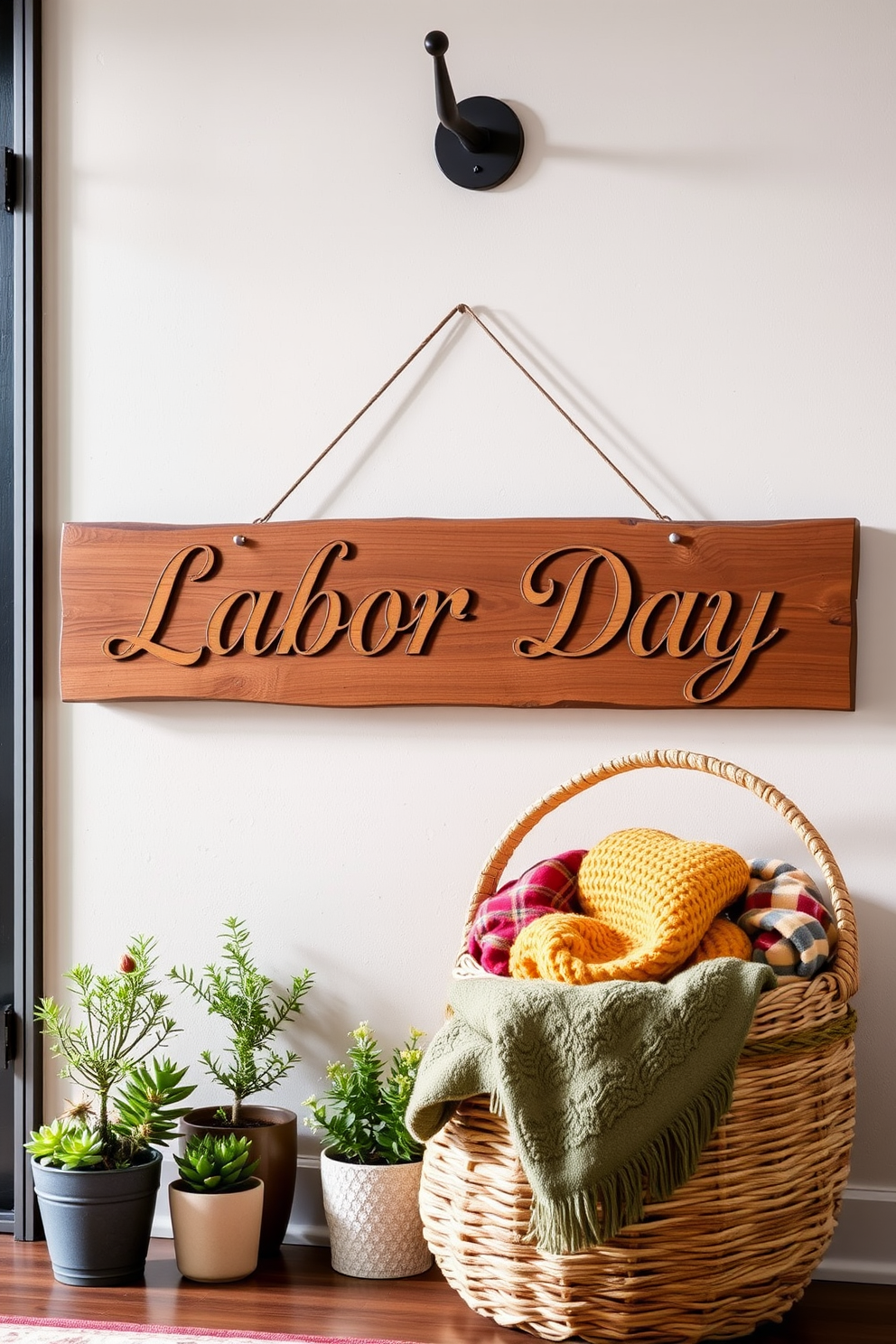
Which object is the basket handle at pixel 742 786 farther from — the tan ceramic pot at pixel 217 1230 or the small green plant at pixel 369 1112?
the tan ceramic pot at pixel 217 1230

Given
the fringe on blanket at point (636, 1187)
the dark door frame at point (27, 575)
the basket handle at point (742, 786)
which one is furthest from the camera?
the dark door frame at point (27, 575)

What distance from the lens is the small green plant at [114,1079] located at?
175 centimetres

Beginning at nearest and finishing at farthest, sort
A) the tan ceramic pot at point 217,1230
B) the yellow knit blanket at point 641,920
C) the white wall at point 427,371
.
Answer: the yellow knit blanket at point 641,920, the tan ceramic pot at point 217,1230, the white wall at point 427,371

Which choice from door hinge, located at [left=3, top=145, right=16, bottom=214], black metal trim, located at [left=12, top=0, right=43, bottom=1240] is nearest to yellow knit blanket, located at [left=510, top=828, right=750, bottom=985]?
black metal trim, located at [left=12, top=0, right=43, bottom=1240]

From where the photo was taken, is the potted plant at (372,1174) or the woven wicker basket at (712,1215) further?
the potted plant at (372,1174)

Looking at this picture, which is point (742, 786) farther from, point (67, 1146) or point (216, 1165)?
point (67, 1146)

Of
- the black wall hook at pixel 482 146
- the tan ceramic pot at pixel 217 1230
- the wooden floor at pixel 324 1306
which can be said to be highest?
the black wall hook at pixel 482 146

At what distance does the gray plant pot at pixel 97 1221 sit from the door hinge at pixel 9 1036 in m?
Result: 0.30

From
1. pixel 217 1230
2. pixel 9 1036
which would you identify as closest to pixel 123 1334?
pixel 217 1230

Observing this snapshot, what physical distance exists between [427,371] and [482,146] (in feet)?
1.11

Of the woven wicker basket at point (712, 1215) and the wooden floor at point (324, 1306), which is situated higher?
the woven wicker basket at point (712, 1215)

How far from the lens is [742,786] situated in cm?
166

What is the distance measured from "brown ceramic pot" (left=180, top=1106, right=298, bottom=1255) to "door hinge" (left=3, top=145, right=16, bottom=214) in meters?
1.44

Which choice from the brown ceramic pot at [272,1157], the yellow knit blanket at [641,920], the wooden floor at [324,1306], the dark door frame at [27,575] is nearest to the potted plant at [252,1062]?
the brown ceramic pot at [272,1157]
